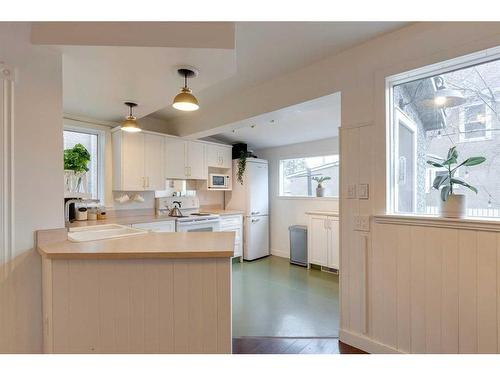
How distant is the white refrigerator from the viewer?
15.5ft

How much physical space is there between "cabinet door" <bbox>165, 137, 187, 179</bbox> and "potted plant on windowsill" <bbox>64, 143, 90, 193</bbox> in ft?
3.62

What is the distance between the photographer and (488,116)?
5.47 feet

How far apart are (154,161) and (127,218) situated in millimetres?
910

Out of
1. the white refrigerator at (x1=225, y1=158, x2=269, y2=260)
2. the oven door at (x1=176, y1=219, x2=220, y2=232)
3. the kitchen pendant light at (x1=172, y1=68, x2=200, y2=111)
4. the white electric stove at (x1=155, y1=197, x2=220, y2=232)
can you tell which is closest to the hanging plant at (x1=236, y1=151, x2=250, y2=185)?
the white refrigerator at (x1=225, y1=158, x2=269, y2=260)

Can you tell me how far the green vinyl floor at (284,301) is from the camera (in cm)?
237

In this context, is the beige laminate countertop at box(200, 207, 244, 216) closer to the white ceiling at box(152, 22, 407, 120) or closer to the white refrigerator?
the white refrigerator

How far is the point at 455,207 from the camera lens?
1668 mm

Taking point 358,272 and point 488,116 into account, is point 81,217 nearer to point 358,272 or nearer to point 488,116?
point 358,272

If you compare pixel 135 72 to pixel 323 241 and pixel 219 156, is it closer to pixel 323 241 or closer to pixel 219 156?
pixel 219 156

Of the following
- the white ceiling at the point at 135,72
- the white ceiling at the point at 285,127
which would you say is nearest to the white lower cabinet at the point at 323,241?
the white ceiling at the point at 285,127

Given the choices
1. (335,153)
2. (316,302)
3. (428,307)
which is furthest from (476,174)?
(335,153)

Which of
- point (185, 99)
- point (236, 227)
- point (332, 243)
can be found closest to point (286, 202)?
point (236, 227)

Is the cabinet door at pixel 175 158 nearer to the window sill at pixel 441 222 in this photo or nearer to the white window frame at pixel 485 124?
the window sill at pixel 441 222

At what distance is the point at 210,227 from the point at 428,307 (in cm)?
300
